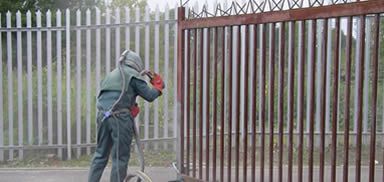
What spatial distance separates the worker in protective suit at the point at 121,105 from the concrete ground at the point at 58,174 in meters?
1.44

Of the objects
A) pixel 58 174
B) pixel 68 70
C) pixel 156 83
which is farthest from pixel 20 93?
pixel 156 83

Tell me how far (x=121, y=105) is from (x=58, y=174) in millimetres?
2205

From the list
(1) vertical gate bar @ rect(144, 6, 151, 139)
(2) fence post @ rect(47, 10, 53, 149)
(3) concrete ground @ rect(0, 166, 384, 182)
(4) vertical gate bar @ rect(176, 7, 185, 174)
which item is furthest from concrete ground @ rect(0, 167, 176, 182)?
(4) vertical gate bar @ rect(176, 7, 185, 174)

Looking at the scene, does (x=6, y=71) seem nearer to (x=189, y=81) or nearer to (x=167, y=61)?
(x=167, y=61)

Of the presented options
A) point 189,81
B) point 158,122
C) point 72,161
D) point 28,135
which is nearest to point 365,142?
point 158,122

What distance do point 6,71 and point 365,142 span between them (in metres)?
4.76

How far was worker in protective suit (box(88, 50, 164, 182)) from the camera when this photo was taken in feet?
18.5

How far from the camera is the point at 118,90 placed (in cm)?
570

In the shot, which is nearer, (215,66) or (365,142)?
(215,66)

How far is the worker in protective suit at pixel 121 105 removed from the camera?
564cm

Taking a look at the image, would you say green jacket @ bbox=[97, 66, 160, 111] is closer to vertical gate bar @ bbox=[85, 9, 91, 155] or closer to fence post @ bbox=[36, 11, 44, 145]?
vertical gate bar @ bbox=[85, 9, 91, 155]

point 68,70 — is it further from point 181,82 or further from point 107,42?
point 181,82

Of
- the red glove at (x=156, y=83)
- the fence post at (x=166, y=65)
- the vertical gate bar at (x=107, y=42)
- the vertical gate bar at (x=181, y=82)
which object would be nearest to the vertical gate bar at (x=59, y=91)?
the vertical gate bar at (x=107, y=42)

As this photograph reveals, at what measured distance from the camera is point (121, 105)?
5664 mm
